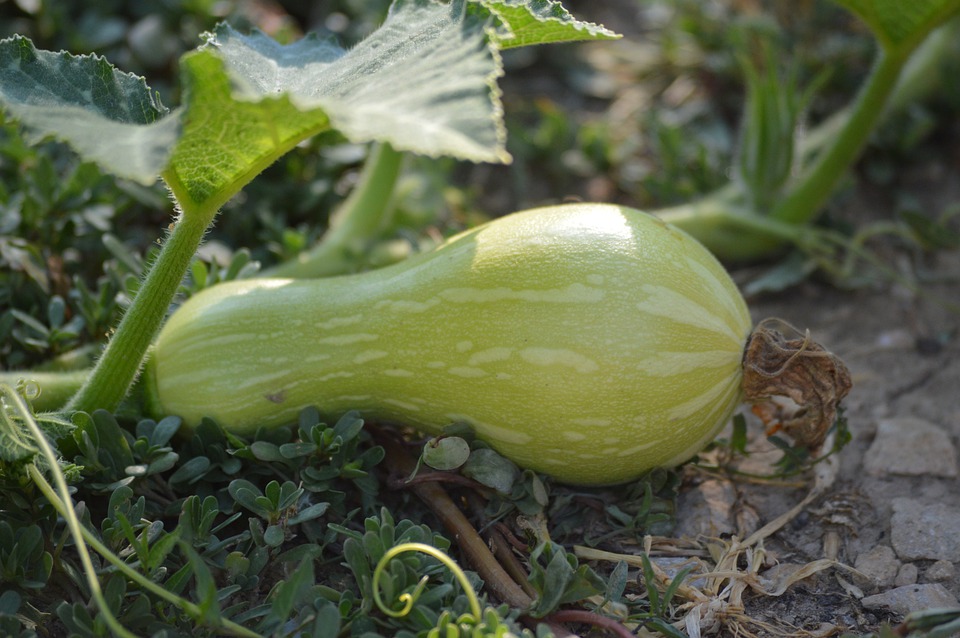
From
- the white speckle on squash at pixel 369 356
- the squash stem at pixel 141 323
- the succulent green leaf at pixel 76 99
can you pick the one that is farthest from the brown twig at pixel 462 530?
the succulent green leaf at pixel 76 99

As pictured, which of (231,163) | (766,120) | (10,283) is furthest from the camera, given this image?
(766,120)

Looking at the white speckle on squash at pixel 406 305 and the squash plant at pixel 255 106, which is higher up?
Result: the squash plant at pixel 255 106

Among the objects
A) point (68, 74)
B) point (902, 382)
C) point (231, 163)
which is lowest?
point (902, 382)

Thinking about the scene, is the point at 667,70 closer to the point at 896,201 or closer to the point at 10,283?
the point at 896,201

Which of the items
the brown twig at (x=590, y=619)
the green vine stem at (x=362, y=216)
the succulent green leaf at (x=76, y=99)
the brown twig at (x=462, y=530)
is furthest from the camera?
the green vine stem at (x=362, y=216)

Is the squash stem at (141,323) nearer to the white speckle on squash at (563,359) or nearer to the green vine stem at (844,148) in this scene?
the white speckle on squash at (563,359)

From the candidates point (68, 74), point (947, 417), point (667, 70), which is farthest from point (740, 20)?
point (68, 74)

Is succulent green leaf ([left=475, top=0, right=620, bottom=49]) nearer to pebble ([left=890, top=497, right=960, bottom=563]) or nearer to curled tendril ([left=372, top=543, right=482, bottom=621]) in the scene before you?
curled tendril ([left=372, top=543, right=482, bottom=621])
